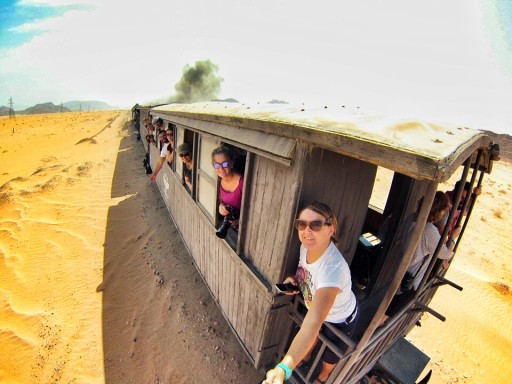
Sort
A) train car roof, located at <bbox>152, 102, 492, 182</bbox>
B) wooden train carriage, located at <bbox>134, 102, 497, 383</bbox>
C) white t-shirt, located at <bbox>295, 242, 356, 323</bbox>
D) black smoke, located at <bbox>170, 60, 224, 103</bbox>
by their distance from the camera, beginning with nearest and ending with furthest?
1. train car roof, located at <bbox>152, 102, 492, 182</bbox>
2. wooden train carriage, located at <bbox>134, 102, 497, 383</bbox>
3. white t-shirt, located at <bbox>295, 242, 356, 323</bbox>
4. black smoke, located at <bbox>170, 60, 224, 103</bbox>

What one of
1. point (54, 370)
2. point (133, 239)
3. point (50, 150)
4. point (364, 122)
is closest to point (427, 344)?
point (364, 122)

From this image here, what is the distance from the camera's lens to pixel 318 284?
2006 millimetres

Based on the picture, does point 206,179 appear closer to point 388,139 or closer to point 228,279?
point 228,279

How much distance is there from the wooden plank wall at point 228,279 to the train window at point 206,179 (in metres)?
0.20

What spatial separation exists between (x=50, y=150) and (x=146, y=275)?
17.2 meters

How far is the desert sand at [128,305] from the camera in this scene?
3.83m

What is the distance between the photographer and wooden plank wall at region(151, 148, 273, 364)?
10.4ft

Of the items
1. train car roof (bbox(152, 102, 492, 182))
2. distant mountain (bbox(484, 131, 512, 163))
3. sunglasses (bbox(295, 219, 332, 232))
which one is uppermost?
distant mountain (bbox(484, 131, 512, 163))

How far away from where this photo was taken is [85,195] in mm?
9328

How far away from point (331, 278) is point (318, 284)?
0.12 m

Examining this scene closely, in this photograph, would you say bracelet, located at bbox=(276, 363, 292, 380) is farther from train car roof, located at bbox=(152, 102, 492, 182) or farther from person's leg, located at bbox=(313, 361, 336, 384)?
train car roof, located at bbox=(152, 102, 492, 182)

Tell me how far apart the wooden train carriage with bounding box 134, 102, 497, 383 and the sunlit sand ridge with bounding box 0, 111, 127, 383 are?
235 centimetres

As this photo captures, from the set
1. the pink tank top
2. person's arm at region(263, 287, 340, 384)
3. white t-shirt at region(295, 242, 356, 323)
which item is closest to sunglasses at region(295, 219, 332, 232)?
white t-shirt at region(295, 242, 356, 323)

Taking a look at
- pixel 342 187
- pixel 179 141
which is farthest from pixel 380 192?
pixel 342 187
